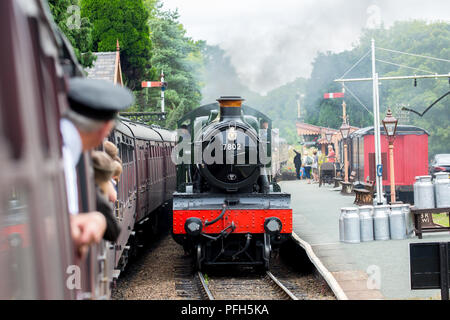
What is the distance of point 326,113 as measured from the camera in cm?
4716

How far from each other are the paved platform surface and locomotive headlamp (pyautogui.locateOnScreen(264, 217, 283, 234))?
3.30 feet

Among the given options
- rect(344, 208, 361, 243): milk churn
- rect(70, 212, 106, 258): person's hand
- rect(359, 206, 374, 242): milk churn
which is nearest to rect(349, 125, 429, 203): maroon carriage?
rect(359, 206, 374, 242): milk churn

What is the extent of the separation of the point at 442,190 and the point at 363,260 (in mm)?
2750

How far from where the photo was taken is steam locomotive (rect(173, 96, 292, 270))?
10195mm

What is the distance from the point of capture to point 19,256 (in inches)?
63.8

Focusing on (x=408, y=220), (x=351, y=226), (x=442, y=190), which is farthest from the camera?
(x=408, y=220)

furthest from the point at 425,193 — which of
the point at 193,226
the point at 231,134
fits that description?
the point at 193,226

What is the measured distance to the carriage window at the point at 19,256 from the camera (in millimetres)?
1510

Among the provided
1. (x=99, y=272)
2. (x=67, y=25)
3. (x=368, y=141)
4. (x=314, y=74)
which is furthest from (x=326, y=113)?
(x=99, y=272)

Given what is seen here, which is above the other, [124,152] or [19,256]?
[124,152]

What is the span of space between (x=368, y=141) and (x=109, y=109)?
2230 centimetres

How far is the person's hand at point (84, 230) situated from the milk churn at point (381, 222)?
923 centimetres

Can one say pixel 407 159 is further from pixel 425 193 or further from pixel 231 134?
pixel 231 134

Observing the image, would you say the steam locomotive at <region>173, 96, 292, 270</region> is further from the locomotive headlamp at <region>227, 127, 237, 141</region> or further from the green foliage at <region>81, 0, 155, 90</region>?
the green foliage at <region>81, 0, 155, 90</region>
